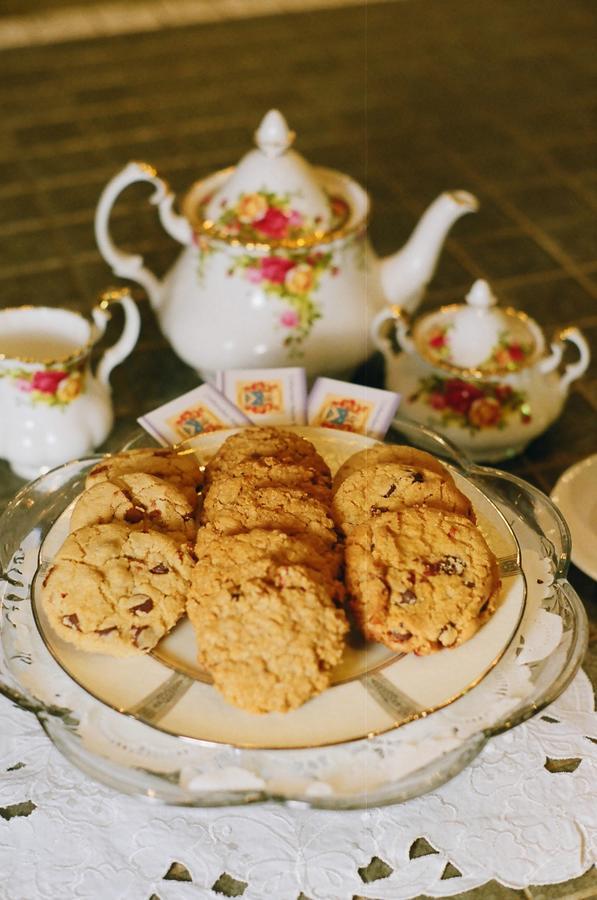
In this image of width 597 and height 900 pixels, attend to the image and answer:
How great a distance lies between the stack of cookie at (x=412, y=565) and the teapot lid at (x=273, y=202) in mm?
349

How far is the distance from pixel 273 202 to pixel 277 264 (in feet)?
0.21

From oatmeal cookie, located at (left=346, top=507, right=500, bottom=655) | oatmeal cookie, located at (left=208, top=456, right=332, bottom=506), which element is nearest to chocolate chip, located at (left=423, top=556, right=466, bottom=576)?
oatmeal cookie, located at (left=346, top=507, right=500, bottom=655)

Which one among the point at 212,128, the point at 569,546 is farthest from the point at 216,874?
the point at 212,128

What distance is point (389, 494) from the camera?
0.76 meters

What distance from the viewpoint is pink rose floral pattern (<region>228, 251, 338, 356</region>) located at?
999mm

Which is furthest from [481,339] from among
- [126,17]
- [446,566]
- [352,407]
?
[126,17]

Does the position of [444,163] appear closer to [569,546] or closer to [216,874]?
[569,546]

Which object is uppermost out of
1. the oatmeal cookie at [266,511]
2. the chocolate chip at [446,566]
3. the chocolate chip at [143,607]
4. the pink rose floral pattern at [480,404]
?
the oatmeal cookie at [266,511]

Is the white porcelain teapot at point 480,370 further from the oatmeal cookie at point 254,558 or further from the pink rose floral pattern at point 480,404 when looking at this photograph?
the oatmeal cookie at point 254,558

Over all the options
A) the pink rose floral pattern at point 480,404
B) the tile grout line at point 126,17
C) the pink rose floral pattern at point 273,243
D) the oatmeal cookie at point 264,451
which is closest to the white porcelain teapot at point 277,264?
the pink rose floral pattern at point 273,243

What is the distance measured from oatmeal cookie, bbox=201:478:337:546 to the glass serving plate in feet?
0.29

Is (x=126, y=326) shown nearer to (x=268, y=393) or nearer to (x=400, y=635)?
(x=268, y=393)

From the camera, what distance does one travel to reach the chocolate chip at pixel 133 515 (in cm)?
74

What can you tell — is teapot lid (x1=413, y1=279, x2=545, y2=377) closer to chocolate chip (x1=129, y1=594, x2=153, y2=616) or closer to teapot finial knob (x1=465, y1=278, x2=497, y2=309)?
teapot finial knob (x1=465, y1=278, x2=497, y2=309)
